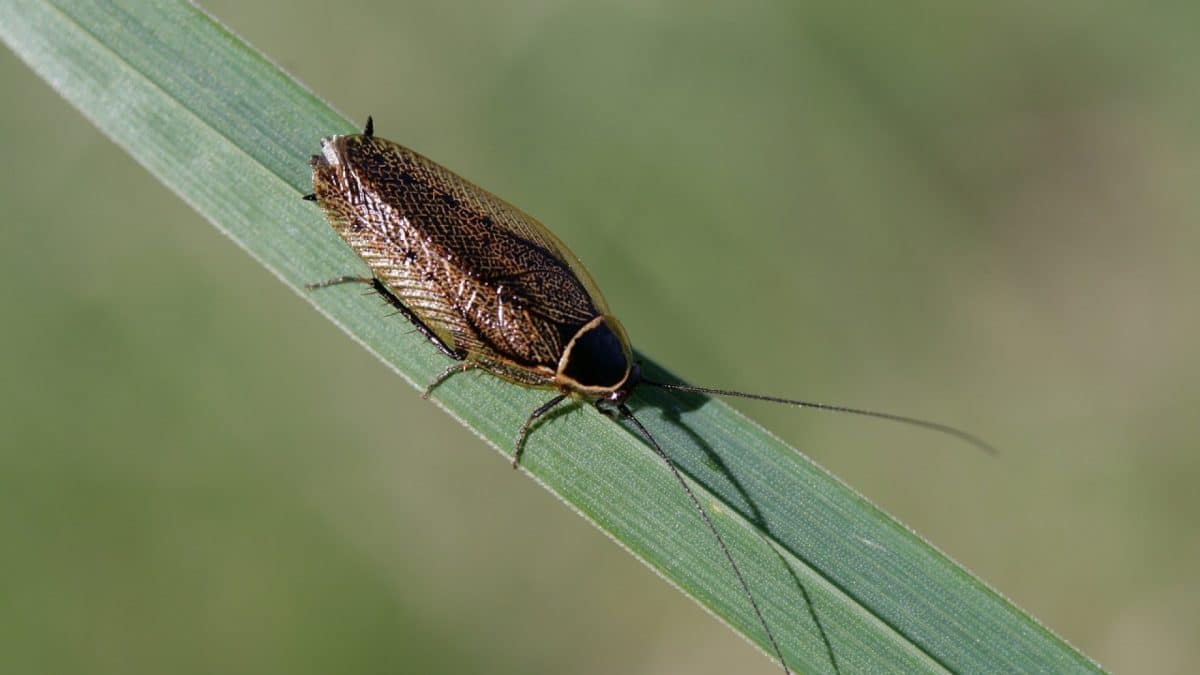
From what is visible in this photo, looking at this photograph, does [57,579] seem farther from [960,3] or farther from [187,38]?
[960,3]

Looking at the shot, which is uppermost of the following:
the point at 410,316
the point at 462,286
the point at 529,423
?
the point at 462,286

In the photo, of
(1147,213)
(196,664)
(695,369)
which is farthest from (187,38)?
(1147,213)

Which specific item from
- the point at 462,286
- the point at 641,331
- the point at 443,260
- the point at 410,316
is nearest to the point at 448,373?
the point at 410,316

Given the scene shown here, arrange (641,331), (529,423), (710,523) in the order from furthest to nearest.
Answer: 1. (641,331)
2. (529,423)
3. (710,523)

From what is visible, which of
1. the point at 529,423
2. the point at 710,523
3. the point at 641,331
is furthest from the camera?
the point at 641,331

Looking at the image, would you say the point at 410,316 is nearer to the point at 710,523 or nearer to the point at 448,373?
the point at 448,373

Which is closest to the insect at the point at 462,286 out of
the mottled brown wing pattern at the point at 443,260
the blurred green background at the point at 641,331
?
the mottled brown wing pattern at the point at 443,260

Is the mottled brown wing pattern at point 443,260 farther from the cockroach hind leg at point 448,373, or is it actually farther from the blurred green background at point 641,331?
the blurred green background at point 641,331
